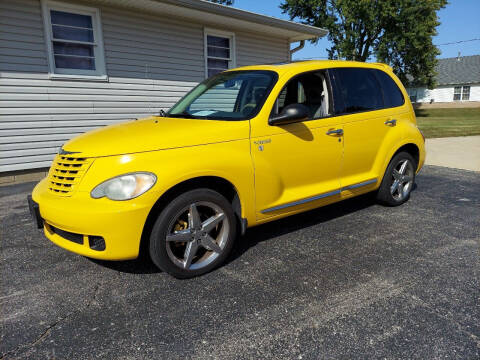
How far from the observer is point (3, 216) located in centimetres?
506

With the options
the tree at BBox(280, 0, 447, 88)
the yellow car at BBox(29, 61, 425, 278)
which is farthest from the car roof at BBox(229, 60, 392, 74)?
the tree at BBox(280, 0, 447, 88)

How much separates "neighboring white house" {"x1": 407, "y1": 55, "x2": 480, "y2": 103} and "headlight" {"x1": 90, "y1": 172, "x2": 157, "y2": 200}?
47776 millimetres

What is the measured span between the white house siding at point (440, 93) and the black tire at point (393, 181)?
44158 millimetres

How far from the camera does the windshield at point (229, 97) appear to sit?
138 inches

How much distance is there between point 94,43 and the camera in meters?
8.01

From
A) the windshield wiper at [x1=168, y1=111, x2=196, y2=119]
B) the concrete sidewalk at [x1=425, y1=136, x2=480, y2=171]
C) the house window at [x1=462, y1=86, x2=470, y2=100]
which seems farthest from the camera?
the house window at [x1=462, y1=86, x2=470, y2=100]

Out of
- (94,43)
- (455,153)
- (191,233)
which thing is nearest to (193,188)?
(191,233)

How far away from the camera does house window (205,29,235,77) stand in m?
10.1

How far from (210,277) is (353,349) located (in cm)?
135

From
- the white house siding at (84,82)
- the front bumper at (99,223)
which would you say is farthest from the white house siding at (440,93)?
the front bumper at (99,223)

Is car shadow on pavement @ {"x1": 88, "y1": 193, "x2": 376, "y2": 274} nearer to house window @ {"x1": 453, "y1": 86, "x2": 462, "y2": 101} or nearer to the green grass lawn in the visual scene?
the green grass lawn

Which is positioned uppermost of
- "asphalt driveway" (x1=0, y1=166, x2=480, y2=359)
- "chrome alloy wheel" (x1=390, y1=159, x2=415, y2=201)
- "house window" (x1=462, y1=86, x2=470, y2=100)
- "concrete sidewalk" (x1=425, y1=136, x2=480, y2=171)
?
"house window" (x1=462, y1=86, x2=470, y2=100)

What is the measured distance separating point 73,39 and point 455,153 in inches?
398

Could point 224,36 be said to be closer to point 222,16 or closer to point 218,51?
point 218,51
